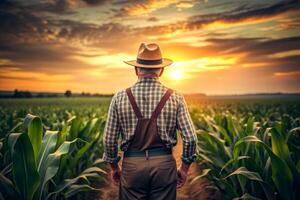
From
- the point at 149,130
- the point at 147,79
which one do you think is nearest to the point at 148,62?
the point at 147,79

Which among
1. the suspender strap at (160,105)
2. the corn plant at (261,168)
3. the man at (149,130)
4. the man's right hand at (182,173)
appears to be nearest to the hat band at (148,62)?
the man at (149,130)

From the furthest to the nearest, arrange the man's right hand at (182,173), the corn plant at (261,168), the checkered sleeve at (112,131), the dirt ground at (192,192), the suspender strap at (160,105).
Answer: the dirt ground at (192,192) → the corn plant at (261,168) → the man's right hand at (182,173) → the checkered sleeve at (112,131) → the suspender strap at (160,105)

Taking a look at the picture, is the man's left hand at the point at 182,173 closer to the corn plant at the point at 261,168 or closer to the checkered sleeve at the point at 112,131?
the corn plant at the point at 261,168

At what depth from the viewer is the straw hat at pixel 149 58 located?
2557 mm

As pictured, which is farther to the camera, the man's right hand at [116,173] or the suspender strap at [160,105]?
the man's right hand at [116,173]

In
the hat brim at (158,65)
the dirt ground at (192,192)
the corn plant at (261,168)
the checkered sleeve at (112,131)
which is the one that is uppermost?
the hat brim at (158,65)

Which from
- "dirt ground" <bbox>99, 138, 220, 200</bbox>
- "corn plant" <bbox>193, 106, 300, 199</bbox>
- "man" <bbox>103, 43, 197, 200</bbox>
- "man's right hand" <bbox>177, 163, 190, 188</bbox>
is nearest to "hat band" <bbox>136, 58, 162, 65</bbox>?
"man" <bbox>103, 43, 197, 200</bbox>

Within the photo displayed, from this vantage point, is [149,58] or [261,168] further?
[261,168]

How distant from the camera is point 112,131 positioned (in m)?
2.59

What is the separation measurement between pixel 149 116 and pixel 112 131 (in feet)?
1.14

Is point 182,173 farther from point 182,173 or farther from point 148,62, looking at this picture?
point 148,62

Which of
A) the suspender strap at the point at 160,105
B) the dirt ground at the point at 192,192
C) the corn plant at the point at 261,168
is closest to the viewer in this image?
the suspender strap at the point at 160,105

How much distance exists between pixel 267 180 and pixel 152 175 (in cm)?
142

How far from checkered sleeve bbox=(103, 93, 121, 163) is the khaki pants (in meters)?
0.15
